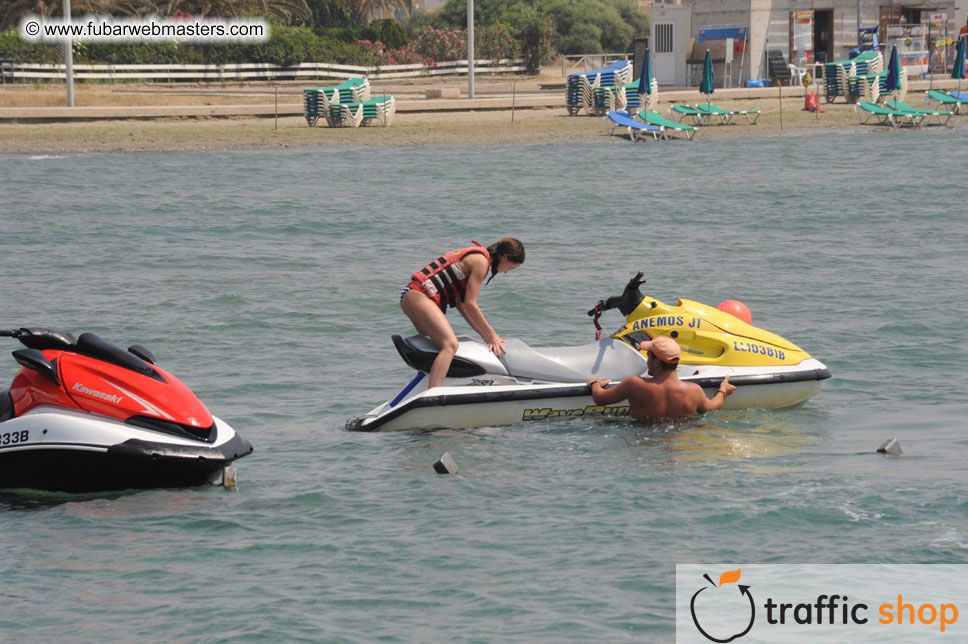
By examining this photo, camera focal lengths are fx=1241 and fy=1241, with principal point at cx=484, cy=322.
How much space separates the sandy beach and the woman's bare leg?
26.3 m

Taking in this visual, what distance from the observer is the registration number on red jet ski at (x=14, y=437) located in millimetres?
7777

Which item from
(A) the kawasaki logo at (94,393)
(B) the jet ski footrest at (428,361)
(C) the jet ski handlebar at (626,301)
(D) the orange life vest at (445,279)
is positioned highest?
(D) the orange life vest at (445,279)

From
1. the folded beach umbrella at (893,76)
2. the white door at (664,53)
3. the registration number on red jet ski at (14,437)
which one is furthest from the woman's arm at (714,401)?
the white door at (664,53)

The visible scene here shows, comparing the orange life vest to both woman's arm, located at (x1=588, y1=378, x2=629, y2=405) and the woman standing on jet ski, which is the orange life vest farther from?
woman's arm, located at (x1=588, y1=378, x2=629, y2=405)

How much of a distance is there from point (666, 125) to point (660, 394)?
2771 centimetres

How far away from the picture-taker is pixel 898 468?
850 cm

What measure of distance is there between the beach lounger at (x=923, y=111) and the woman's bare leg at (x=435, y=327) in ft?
107

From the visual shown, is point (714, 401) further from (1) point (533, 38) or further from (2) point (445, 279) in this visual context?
(1) point (533, 38)

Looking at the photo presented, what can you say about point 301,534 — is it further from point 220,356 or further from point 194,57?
point 194,57

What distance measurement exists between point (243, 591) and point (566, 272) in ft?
36.2

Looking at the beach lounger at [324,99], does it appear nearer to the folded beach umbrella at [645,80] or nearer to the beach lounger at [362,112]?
the beach lounger at [362,112]

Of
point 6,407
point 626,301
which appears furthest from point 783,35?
point 6,407

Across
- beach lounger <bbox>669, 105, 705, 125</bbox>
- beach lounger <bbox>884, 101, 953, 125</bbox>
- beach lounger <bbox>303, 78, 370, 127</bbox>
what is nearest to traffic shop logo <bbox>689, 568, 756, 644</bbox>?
beach lounger <bbox>303, 78, 370, 127</bbox>

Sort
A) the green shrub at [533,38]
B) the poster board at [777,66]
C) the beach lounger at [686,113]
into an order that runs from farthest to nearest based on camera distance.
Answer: the green shrub at [533,38] → the poster board at [777,66] → the beach lounger at [686,113]
